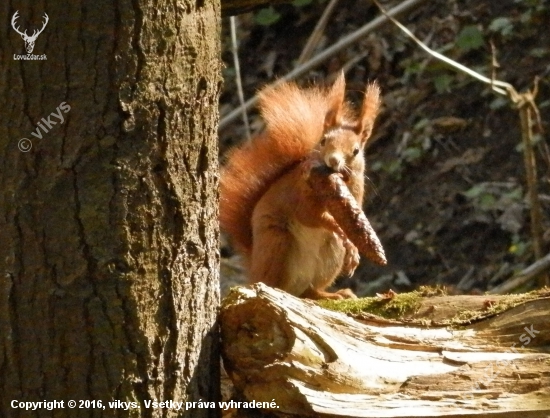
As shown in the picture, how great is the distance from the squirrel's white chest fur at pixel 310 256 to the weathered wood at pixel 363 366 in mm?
921

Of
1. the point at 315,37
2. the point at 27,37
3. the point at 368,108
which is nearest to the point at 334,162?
the point at 368,108

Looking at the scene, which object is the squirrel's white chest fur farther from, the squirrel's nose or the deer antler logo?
the deer antler logo

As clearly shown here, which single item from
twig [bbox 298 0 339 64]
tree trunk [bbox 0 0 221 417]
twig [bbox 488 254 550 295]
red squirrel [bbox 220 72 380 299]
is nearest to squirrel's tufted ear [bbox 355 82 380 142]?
red squirrel [bbox 220 72 380 299]

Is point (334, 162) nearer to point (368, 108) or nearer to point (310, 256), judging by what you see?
point (310, 256)

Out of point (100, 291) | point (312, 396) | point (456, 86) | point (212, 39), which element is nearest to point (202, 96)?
point (212, 39)

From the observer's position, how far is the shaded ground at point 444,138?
4.83 metres

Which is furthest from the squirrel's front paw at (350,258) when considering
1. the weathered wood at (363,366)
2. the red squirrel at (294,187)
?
the weathered wood at (363,366)

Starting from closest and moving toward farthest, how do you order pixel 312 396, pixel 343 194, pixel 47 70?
1. pixel 47 70
2. pixel 312 396
3. pixel 343 194

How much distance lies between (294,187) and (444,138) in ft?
8.14

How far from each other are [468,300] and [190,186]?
2.93 feet

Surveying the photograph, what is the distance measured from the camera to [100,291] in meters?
1.87

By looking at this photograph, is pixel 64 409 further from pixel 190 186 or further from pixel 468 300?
pixel 468 300

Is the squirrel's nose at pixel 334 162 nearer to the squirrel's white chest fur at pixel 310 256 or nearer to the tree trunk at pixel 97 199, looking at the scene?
the squirrel's white chest fur at pixel 310 256

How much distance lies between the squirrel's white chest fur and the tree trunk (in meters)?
1.16
